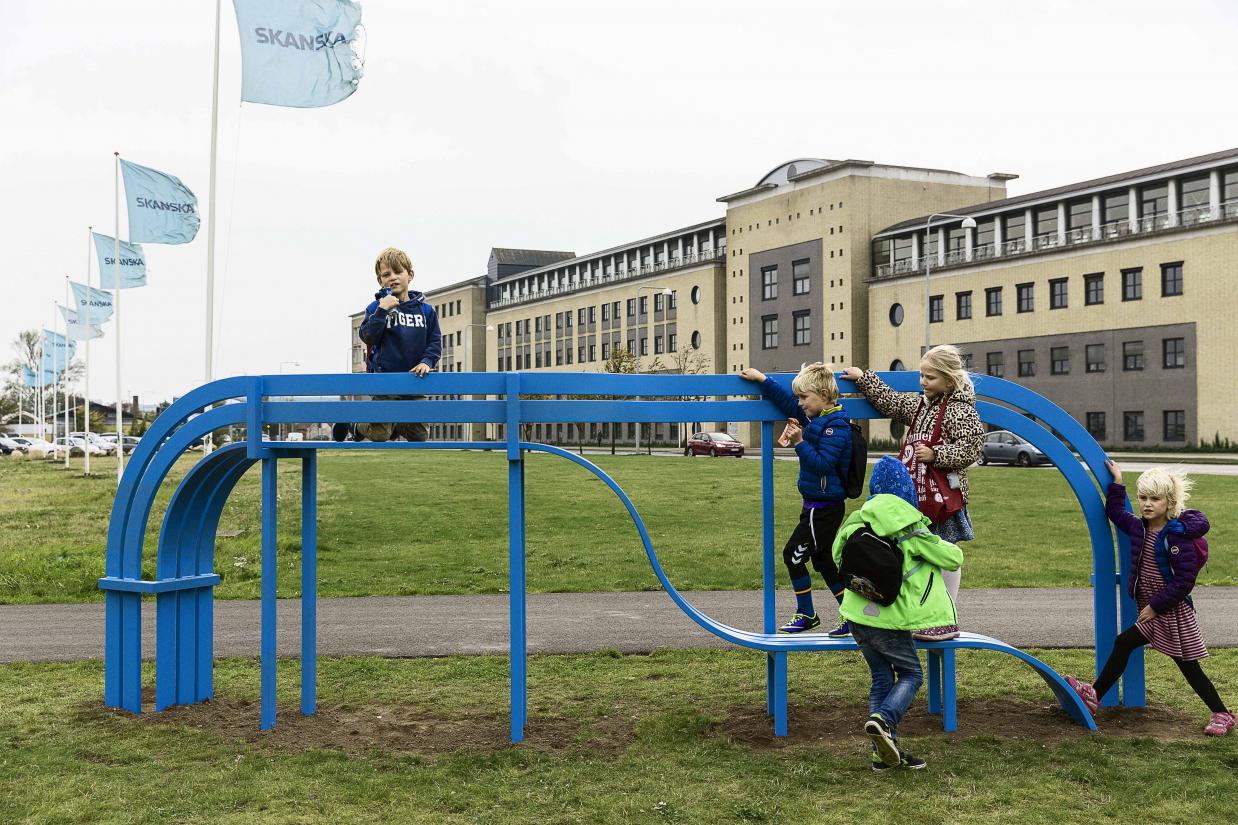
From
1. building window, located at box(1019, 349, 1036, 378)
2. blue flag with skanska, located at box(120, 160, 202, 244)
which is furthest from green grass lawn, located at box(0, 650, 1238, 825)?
building window, located at box(1019, 349, 1036, 378)

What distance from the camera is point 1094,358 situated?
5481cm

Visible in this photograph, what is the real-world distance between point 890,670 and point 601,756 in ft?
5.09

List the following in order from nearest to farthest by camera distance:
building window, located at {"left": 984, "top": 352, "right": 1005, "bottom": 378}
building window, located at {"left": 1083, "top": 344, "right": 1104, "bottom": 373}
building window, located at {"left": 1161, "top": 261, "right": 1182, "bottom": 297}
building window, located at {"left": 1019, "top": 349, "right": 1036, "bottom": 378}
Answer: building window, located at {"left": 1161, "top": 261, "right": 1182, "bottom": 297}
building window, located at {"left": 1083, "top": 344, "right": 1104, "bottom": 373}
building window, located at {"left": 1019, "top": 349, "right": 1036, "bottom": 378}
building window, located at {"left": 984, "top": 352, "right": 1005, "bottom": 378}

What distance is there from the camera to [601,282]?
95750mm

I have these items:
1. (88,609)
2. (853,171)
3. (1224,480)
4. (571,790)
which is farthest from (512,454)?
(853,171)

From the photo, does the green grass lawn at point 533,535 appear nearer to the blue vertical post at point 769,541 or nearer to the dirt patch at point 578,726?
the dirt patch at point 578,726

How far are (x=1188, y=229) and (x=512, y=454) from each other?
51.2 meters

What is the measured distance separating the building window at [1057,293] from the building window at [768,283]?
2093cm

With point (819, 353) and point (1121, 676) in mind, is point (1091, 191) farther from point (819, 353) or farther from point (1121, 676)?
point (1121, 676)

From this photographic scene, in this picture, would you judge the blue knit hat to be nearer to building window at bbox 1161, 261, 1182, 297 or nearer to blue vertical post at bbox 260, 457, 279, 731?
blue vertical post at bbox 260, 457, 279, 731

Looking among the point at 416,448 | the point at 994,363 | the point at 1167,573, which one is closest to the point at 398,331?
the point at 416,448

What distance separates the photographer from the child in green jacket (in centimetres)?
574

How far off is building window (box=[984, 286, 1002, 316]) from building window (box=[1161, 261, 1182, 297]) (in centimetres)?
927

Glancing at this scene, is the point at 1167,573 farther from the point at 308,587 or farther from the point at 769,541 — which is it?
the point at 308,587
